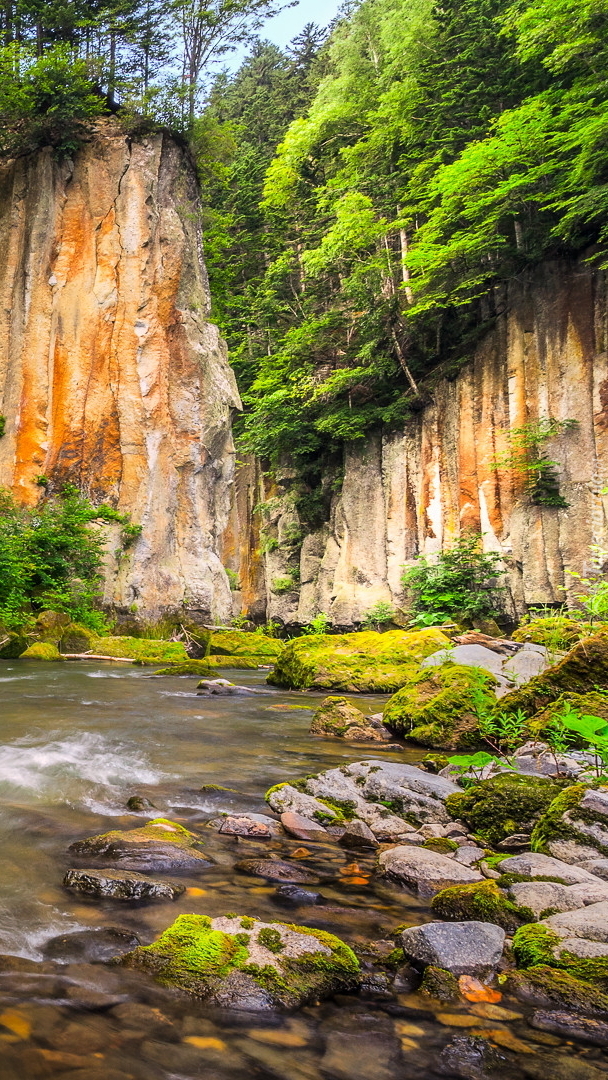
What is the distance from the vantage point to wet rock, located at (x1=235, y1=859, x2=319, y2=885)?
330 cm

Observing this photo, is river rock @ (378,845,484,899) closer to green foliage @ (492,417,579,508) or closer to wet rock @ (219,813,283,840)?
wet rock @ (219,813,283,840)

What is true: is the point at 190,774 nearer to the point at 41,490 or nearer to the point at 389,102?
the point at 41,490

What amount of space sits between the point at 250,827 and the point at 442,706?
3672 millimetres

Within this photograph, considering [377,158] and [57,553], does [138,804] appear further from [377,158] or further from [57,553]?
[377,158]

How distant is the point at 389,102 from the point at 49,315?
1507 centimetres

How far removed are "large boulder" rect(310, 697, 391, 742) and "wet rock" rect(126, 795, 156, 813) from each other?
3.35m

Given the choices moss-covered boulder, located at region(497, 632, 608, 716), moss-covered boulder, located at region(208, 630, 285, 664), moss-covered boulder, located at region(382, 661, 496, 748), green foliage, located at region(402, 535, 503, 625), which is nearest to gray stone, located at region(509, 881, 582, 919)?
moss-covered boulder, located at region(497, 632, 608, 716)

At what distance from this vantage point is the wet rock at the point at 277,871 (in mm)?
3297

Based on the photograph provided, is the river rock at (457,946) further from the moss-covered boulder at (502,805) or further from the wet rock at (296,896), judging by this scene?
the moss-covered boulder at (502,805)

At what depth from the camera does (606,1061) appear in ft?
6.48

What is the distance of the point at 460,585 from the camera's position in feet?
65.3

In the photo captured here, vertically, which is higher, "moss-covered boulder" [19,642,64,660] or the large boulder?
"moss-covered boulder" [19,642,64,660]

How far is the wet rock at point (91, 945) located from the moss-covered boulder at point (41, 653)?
1226 cm

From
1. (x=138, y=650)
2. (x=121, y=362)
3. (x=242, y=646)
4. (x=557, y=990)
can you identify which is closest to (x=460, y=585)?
(x=242, y=646)
